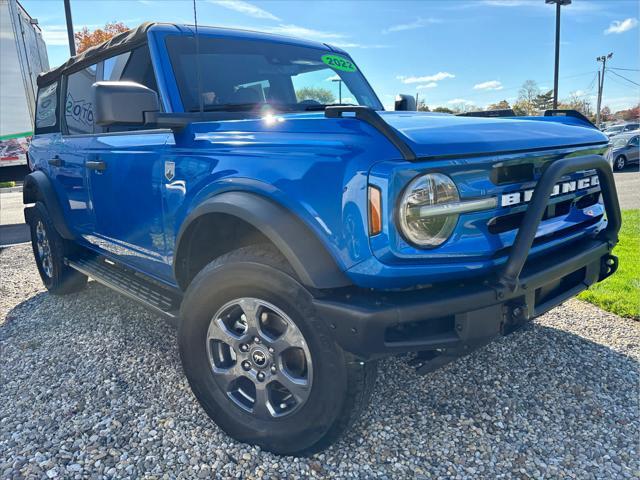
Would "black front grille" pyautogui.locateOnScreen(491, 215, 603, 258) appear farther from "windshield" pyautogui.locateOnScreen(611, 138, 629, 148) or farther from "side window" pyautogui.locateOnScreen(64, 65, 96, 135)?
"windshield" pyautogui.locateOnScreen(611, 138, 629, 148)

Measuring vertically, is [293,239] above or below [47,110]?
below

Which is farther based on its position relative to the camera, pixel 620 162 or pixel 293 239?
pixel 620 162

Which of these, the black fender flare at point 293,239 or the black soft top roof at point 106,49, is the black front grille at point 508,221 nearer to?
the black fender flare at point 293,239

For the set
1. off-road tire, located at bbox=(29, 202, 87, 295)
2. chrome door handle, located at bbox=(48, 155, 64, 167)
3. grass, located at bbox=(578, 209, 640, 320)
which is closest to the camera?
grass, located at bbox=(578, 209, 640, 320)

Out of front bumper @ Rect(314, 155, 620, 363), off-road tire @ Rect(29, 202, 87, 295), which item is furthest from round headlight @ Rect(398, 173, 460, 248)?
off-road tire @ Rect(29, 202, 87, 295)

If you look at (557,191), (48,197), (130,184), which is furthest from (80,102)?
(557,191)

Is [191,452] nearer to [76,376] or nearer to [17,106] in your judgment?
[76,376]

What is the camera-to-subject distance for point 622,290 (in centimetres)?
439

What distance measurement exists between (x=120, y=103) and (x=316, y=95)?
53.5 inches

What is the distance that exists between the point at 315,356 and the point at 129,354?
A: 1900 mm

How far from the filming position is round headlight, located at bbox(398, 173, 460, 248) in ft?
6.18

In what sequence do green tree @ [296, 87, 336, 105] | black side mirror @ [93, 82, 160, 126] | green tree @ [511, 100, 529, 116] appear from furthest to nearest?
1. green tree @ [511, 100, 529, 116]
2. green tree @ [296, 87, 336, 105]
3. black side mirror @ [93, 82, 160, 126]

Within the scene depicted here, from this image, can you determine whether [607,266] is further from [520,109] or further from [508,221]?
[520,109]

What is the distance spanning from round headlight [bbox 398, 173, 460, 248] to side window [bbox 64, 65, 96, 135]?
9.54 ft
